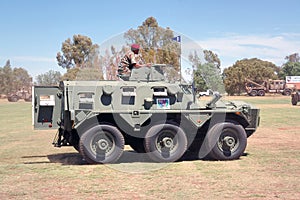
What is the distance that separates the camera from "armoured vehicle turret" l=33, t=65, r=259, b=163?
38.3 ft

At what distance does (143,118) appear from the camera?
11852 mm

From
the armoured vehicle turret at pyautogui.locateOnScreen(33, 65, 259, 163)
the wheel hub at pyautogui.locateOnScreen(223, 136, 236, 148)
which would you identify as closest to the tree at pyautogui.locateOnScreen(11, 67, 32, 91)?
the armoured vehicle turret at pyautogui.locateOnScreen(33, 65, 259, 163)

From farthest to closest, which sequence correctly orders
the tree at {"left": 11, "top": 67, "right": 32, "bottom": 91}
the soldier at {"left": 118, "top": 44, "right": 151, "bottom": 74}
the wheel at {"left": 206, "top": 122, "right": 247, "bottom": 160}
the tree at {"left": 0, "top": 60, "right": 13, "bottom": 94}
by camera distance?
the tree at {"left": 11, "top": 67, "right": 32, "bottom": 91}, the tree at {"left": 0, "top": 60, "right": 13, "bottom": 94}, the soldier at {"left": 118, "top": 44, "right": 151, "bottom": 74}, the wheel at {"left": 206, "top": 122, "right": 247, "bottom": 160}

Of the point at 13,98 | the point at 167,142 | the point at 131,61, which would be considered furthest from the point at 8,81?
the point at 167,142

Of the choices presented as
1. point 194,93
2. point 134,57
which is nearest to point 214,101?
point 194,93

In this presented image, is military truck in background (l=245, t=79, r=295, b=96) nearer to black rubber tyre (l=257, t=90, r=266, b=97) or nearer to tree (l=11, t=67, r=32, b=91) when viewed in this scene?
black rubber tyre (l=257, t=90, r=266, b=97)

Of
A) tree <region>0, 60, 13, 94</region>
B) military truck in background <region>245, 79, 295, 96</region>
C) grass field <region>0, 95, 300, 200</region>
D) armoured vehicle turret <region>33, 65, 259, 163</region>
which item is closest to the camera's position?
grass field <region>0, 95, 300, 200</region>

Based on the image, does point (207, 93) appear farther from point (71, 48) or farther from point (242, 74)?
point (242, 74)

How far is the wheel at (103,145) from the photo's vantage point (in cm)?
1158

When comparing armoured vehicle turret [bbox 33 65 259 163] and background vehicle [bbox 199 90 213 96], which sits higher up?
background vehicle [bbox 199 90 213 96]

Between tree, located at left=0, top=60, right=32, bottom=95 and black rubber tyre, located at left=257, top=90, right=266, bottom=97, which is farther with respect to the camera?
tree, located at left=0, top=60, right=32, bottom=95

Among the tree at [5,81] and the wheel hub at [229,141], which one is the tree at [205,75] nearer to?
the wheel hub at [229,141]

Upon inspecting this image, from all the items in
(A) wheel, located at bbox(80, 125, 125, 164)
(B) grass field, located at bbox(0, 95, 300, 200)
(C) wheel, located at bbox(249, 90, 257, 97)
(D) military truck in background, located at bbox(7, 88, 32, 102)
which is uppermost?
(C) wheel, located at bbox(249, 90, 257, 97)

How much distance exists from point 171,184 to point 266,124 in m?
15.6
